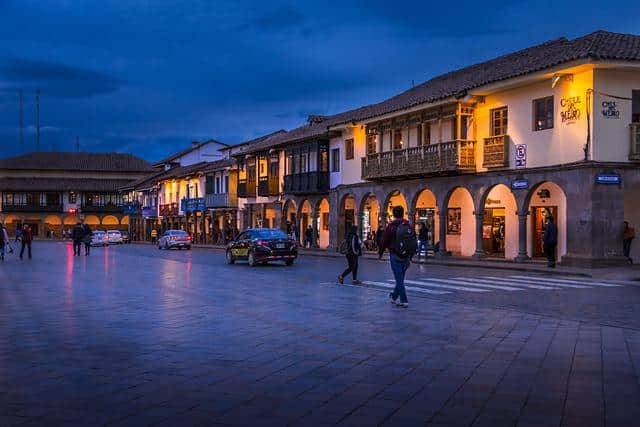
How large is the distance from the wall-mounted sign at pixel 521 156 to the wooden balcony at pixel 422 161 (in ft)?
8.94

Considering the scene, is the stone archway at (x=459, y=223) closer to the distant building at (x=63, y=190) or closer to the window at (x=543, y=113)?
the window at (x=543, y=113)

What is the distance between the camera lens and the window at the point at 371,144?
40.9 metres

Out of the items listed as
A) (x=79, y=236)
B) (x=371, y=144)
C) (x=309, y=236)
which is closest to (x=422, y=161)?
(x=371, y=144)

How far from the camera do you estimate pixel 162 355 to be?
882 centimetres

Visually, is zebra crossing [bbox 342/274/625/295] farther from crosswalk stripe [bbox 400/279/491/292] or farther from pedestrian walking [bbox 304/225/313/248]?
pedestrian walking [bbox 304/225/313/248]

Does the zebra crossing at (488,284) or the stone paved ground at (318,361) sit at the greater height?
the stone paved ground at (318,361)

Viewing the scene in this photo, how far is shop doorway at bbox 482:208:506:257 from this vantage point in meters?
34.1

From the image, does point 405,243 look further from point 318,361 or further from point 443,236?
point 443,236

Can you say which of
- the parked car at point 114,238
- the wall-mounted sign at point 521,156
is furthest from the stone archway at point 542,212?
the parked car at point 114,238

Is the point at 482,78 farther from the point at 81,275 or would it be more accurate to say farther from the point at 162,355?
the point at 162,355

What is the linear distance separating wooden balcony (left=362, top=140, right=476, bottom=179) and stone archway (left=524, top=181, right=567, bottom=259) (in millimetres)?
3284

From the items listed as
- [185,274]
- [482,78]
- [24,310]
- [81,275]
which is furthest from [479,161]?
[24,310]

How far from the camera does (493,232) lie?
113 ft

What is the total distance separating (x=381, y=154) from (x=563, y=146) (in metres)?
12.9
